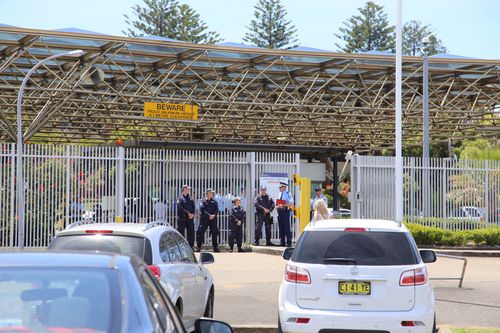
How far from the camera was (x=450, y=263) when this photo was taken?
2416cm

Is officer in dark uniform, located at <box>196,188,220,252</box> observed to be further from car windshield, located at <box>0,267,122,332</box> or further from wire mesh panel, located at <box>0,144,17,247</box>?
car windshield, located at <box>0,267,122,332</box>

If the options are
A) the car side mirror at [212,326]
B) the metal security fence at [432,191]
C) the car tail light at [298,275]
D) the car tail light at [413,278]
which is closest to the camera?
the car side mirror at [212,326]

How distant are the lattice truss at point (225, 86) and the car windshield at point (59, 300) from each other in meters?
22.7

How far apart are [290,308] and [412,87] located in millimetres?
29098

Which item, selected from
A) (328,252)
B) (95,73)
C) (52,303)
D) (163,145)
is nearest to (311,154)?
(163,145)

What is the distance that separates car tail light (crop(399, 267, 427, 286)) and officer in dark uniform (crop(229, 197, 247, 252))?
1700cm

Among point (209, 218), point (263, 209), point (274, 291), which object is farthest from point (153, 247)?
point (263, 209)

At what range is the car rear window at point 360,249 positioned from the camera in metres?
10.7

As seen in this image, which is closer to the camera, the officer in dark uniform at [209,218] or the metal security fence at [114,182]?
the metal security fence at [114,182]

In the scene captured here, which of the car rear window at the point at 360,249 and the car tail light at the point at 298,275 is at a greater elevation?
the car rear window at the point at 360,249

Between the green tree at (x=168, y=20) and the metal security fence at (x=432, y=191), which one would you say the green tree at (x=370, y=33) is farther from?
the metal security fence at (x=432, y=191)

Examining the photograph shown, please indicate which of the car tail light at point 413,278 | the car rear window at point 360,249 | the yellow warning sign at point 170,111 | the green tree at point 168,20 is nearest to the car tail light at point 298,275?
the car rear window at point 360,249

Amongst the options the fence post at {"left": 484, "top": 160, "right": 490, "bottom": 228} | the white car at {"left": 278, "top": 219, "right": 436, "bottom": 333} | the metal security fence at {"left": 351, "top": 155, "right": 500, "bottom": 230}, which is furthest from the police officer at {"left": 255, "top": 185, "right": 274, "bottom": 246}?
the white car at {"left": 278, "top": 219, "right": 436, "bottom": 333}

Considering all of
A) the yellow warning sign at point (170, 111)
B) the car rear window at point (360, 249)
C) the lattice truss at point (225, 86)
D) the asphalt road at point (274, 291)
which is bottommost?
→ the asphalt road at point (274, 291)
